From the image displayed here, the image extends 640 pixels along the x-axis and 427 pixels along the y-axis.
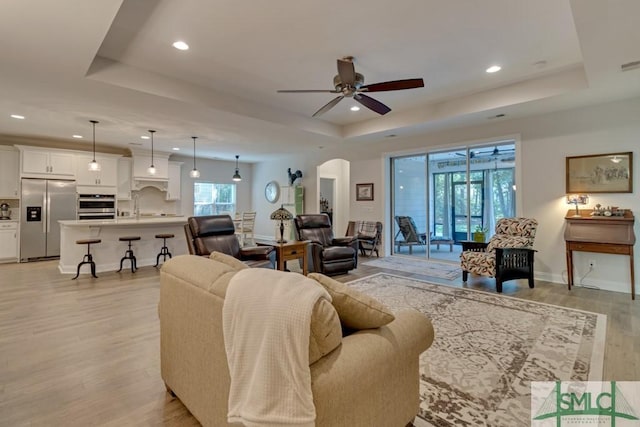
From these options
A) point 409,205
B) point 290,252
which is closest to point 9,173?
point 290,252

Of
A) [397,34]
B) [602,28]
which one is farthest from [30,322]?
[602,28]

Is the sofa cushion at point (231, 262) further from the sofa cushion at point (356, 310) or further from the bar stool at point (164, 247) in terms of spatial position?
the bar stool at point (164, 247)

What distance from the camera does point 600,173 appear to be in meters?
4.41

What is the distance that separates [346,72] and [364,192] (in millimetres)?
4431

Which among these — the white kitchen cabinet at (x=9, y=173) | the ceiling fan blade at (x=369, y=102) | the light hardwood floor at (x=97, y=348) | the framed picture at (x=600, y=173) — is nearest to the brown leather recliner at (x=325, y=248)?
the light hardwood floor at (x=97, y=348)

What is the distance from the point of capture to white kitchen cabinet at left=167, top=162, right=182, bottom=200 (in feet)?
27.7

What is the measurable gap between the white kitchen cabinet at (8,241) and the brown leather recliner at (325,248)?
588 centimetres

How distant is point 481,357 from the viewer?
2.42 metres

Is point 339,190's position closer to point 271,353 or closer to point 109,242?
point 109,242

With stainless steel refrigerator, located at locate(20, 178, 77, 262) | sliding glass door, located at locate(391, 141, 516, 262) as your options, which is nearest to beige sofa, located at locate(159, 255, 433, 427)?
sliding glass door, located at locate(391, 141, 516, 262)

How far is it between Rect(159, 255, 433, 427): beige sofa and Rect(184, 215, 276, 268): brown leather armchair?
234 centimetres

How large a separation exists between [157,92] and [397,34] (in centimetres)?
299

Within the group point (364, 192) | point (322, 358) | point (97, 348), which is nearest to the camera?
point (322, 358)

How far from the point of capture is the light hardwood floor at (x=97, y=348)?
5.96 ft
